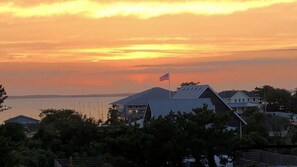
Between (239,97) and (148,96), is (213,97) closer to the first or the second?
(148,96)

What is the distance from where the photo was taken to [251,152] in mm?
28000

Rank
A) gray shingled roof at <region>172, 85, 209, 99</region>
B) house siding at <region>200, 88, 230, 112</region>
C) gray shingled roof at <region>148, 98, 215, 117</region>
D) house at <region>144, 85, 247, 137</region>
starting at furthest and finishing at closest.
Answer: gray shingled roof at <region>172, 85, 209, 99</region> < house siding at <region>200, 88, 230, 112</region> < gray shingled roof at <region>148, 98, 215, 117</region> < house at <region>144, 85, 247, 137</region>

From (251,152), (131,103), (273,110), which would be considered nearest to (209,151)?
(251,152)

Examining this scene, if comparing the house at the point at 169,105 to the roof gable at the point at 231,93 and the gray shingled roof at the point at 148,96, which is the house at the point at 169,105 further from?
the roof gable at the point at 231,93

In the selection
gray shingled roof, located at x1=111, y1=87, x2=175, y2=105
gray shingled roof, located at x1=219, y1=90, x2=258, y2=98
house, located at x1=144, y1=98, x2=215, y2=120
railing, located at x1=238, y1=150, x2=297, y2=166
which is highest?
gray shingled roof, located at x1=219, y1=90, x2=258, y2=98

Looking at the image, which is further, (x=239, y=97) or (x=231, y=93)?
(x=239, y=97)

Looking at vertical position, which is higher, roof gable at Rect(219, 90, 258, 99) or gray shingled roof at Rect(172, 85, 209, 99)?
roof gable at Rect(219, 90, 258, 99)

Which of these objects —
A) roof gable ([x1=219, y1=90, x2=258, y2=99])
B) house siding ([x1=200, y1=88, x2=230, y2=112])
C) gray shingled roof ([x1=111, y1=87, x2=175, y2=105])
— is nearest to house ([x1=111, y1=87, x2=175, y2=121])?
gray shingled roof ([x1=111, y1=87, x2=175, y2=105])

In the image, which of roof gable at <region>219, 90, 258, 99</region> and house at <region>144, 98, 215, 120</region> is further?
roof gable at <region>219, 90, 258, 99</region>

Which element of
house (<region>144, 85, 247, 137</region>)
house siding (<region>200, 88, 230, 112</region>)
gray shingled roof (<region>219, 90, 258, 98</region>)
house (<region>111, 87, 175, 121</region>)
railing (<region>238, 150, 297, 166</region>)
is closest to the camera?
railing (<region>238, 150, 297, 166</region>)

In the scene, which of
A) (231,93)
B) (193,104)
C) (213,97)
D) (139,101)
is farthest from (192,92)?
(231,93)

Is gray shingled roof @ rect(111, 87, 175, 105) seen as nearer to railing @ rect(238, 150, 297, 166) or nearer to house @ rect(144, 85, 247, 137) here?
house @ rect(144, 85, 247, 137)

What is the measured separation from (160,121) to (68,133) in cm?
1615

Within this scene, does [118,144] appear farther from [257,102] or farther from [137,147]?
[257,102]
